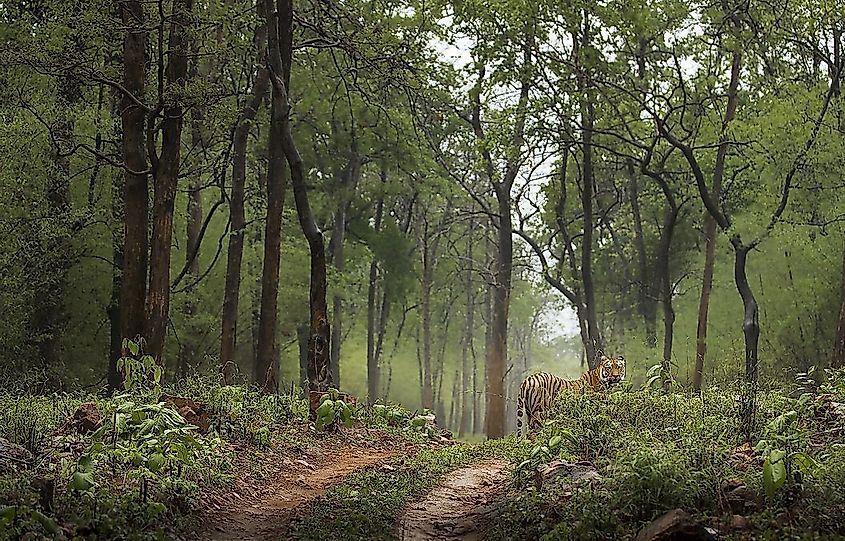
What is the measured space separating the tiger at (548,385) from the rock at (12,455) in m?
8.33

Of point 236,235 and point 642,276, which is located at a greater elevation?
point 642,276

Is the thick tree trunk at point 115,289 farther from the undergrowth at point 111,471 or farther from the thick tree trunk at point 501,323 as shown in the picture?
the thick tree trunk at point 501,323

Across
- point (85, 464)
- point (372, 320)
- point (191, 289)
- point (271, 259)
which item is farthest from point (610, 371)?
point (372, 320)

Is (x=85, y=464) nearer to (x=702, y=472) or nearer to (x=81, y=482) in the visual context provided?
(x=81, y=482)

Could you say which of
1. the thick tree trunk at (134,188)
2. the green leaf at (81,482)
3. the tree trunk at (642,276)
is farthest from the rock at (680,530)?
the tree trunk at (642,276)

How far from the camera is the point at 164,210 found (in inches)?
527

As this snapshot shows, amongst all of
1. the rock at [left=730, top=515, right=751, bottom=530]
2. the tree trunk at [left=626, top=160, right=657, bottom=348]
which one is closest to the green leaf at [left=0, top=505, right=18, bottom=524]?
the rock at [left=730, top=515, right=751, bottom=530]

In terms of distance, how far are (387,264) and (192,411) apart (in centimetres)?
2233

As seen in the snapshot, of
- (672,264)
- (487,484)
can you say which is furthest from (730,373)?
(672,264)

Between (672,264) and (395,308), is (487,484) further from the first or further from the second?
(395,308)

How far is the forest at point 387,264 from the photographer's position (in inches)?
278

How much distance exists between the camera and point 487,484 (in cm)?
943

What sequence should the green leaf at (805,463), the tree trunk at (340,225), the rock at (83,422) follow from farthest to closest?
the tree trunk at (340,225) < the rock at (83,422) < the green leaf at (805,463)

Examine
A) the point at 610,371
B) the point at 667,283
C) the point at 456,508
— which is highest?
the point at 667,283
